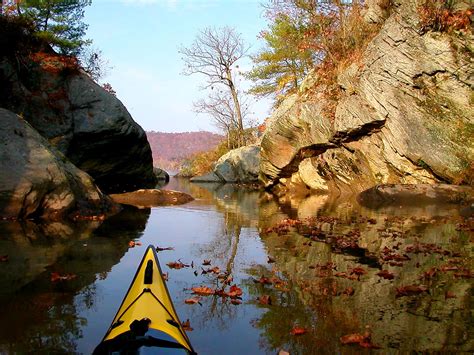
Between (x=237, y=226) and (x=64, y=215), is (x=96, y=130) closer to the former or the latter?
(x=64, y=215)

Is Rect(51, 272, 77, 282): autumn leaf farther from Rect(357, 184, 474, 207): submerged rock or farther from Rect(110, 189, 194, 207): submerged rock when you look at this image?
Rect(357, 184, 474, 207): submerged rock

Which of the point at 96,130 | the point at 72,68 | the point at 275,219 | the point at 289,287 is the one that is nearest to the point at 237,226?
the point at 275,219

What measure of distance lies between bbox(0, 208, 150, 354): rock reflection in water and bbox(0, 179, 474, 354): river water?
2cm

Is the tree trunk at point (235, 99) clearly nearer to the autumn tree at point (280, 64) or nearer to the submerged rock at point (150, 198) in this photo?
the autumn tree at point (280, 64)

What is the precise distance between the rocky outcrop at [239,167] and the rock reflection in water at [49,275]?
24.4 m

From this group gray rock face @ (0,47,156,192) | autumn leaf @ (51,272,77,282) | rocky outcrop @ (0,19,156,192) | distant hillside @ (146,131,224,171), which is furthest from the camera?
distant hillside @ (146,131,224,171)

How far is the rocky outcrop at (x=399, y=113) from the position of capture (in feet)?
52.2

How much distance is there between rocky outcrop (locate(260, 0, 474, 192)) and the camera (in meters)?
15.9

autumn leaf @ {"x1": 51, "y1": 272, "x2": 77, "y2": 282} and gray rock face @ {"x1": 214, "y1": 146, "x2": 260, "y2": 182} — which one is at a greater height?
gray rock face @ {"x1": 214, "y1": 146, "x2": 260, "y2": 182}

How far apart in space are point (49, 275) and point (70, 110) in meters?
15.2

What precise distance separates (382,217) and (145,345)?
1086 cm

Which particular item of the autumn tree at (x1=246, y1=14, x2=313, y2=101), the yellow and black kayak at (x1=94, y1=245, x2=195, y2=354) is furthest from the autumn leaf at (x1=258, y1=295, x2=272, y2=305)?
the autumn tree at (x1=246, y1=14, x2=313, y2=101)

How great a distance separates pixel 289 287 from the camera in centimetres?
538

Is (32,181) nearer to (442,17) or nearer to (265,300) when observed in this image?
(265,300)
